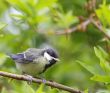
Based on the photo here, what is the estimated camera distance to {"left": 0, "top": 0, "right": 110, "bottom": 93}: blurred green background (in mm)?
2627

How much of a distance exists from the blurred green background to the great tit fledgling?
14 centimetres

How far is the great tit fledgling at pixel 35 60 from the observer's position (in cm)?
242

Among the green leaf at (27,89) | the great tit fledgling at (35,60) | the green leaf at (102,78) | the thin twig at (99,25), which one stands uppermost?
the thin twig at (99,25)

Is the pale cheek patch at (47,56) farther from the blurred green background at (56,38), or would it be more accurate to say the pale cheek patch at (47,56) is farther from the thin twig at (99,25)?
the thin twig at (99,25)

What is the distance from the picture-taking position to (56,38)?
3.28 meters

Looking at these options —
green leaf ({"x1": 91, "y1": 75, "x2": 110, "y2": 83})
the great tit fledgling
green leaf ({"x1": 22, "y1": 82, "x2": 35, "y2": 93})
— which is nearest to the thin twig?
the great tit fledgling

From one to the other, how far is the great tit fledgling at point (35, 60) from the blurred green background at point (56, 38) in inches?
5.4

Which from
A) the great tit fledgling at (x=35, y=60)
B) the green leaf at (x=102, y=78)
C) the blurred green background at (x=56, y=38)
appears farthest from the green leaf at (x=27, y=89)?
the blurred green background at (x=56, y=38)

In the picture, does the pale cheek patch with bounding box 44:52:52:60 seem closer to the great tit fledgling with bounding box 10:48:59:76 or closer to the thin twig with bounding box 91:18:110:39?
the great tit fledgling with bounding box 10:48:59:76

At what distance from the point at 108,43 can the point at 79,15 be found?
32.0 inches

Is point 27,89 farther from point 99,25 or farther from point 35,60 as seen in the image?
point 99,25

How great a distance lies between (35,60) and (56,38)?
32.2 inches

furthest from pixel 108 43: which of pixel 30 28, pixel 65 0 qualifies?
pixel 65 0

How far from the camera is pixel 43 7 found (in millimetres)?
2635
